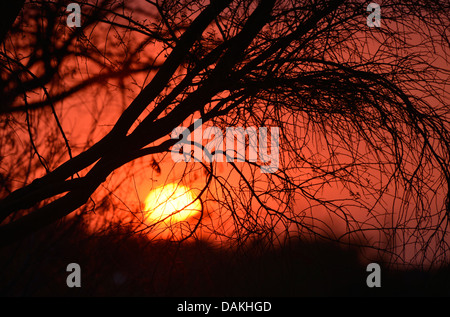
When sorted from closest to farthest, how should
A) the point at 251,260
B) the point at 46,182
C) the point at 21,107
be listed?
the point at 46,182 → the point at 251,260 → the point at 21,107

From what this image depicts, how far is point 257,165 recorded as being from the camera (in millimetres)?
3656

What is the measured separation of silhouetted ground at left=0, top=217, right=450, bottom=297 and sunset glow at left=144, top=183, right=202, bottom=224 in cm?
23

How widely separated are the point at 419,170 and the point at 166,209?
199 centimetres

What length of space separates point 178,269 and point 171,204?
11.5ft

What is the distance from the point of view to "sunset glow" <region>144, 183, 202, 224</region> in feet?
11.2

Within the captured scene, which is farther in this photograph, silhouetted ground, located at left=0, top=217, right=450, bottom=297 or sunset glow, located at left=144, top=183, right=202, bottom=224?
A: sunset glow, located at left=144, top=183, right=202, bottom=224

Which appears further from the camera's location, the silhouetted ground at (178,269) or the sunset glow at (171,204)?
the sunset glow at (171,204)

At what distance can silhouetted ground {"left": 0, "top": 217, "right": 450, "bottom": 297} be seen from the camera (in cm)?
318

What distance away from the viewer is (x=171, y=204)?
3.51 metres

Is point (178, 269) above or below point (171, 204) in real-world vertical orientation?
below

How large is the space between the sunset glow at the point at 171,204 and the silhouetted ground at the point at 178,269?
0.23 metres

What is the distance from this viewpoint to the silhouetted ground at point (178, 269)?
10.4 feet

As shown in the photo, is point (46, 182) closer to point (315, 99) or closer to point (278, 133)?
point (278, 133)

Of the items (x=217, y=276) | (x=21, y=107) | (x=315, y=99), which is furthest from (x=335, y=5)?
(x=21, y=107)
